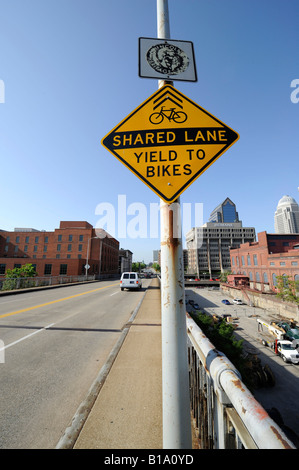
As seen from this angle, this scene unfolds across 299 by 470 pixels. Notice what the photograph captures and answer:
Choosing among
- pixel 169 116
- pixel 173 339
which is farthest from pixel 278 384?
pixel 169 116

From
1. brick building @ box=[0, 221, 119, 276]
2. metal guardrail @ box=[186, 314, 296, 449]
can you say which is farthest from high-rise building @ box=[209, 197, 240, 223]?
metal guardrail @ box=[186, 314, 296, 449]

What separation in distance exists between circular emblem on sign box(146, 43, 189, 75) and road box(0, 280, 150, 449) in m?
4.53

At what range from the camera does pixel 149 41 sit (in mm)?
2135

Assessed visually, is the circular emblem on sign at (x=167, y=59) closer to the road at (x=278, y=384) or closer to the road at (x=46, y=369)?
the road at (x=46, y=369)

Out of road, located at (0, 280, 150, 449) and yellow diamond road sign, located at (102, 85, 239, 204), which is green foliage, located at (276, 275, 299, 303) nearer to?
road, located at (0, 280, 150, 449)

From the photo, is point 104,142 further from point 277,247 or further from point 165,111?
point 277,247

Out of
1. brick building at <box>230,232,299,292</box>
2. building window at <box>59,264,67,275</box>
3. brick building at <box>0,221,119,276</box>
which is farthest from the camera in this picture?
brick building at <box>0,221,119,276</box>

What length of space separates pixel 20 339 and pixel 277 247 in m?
60.9

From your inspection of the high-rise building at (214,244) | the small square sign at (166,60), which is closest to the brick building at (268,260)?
the high-rise building at (214,244)

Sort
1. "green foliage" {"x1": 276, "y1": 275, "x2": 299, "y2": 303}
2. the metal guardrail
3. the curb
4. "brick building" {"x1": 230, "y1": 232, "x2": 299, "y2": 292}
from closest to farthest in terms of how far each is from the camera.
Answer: the metal guardrail → the curb → "green foliage" {"x1": 276, "y1": 275, "x2": 299, "y2": 303} → "brick building" {"x1": 230, "y1": 232, "x2": 299, "y2": 292}

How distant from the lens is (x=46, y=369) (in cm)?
436

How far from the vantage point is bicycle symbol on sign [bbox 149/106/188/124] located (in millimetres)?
1856

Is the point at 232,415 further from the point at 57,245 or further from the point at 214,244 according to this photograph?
the point at 214,244
